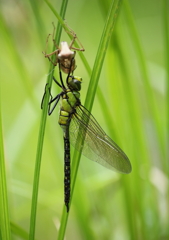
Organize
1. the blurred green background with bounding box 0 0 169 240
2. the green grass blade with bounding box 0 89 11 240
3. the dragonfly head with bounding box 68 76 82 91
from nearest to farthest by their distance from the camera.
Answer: the green grass blade with bounding box 0 89 11 240 → the dragonfly head with bounding box 68 76 82 91 → the blurred green background with bounding box 0 0 169 240

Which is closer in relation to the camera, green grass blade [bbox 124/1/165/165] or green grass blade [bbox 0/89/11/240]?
green grass blade [bbox 0/89/11/240]

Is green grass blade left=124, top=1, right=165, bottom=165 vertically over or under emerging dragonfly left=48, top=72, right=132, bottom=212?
over

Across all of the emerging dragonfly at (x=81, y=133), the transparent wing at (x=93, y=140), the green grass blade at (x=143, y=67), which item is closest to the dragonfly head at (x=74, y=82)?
the emerging dragonfly at (x=81, y=133)

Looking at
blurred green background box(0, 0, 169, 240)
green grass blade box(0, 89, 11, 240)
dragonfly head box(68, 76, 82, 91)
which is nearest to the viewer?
green grass blade box(0, 89, 11, 240)

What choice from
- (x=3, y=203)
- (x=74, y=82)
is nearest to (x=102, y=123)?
(x=74, y=82)

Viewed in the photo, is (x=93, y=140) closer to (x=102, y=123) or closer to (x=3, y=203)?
(x=3, y=203)

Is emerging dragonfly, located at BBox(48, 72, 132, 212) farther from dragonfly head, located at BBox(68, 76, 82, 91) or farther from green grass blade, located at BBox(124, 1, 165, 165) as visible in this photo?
green grass blade, located at BBox(124, 1, 165, 165)

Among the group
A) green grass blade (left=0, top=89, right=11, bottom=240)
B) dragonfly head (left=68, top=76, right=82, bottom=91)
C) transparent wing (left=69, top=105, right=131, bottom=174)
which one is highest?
dragonfly head (left=68, top=76, right=82, bottom=91)

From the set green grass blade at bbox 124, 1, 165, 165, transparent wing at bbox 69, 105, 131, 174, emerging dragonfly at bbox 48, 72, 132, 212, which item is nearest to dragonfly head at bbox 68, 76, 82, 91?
emerging dragonfly at bbox 48, 72, 132, 212
